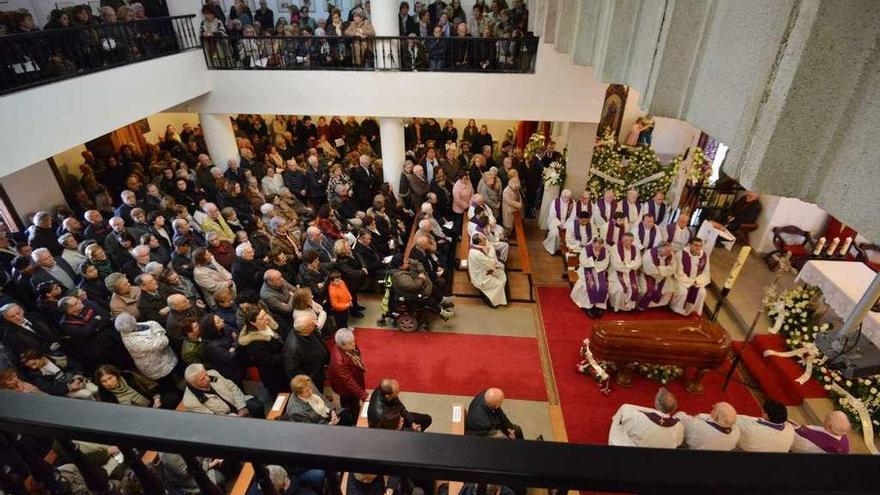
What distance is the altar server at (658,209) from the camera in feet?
27.3

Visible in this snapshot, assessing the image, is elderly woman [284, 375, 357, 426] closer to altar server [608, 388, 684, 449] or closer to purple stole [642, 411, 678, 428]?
altar server [608, 388, 684, 449]

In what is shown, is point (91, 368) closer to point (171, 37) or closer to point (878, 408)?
point (171, 37)

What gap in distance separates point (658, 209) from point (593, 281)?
7.56ft

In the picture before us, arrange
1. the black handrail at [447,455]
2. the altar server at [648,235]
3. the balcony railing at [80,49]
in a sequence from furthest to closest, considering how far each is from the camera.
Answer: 1. the altar server at [648,235]
2. the balcony railing at [80,49]
3. the black handrail at [447,455]

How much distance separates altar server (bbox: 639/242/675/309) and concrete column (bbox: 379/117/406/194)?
210 inches

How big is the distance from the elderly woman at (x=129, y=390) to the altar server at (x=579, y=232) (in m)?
6.55

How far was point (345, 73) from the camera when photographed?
8.86 metres

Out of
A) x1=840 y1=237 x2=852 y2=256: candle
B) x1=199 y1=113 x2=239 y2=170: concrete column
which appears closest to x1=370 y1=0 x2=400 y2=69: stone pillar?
x1=199 y1=113 x2=239 y2=170: concrete column

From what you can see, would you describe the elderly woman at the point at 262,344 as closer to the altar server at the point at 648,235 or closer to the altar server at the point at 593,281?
the altar server at the point at 593,281

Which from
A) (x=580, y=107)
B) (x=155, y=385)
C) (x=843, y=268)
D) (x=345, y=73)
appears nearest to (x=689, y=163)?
(x=580, y=107)

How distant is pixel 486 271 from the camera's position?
7180mm

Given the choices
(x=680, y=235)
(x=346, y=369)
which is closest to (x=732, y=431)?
(x=346, y=369)

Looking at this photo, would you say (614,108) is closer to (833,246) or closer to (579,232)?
(579,232)

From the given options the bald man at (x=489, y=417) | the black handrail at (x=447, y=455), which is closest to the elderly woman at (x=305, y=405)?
the bald man at (x=489, y=417)
